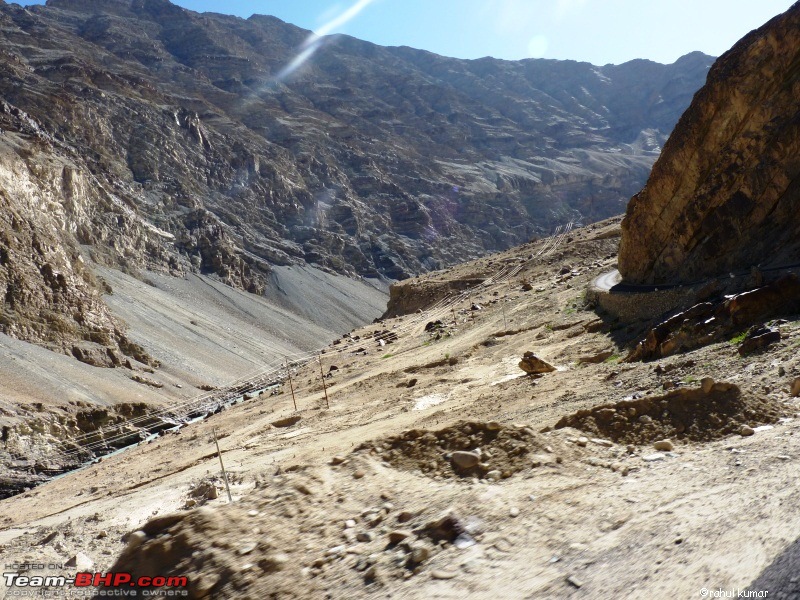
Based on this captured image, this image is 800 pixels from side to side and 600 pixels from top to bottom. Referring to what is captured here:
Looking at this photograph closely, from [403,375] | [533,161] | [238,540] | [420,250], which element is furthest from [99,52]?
[238,540]

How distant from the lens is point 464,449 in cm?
674

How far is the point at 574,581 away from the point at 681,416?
3608mm

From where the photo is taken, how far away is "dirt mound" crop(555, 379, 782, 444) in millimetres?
6938

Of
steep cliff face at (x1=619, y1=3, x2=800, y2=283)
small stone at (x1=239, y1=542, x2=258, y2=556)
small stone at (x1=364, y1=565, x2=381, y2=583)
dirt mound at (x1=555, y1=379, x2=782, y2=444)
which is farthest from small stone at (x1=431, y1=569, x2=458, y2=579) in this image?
steep cliff face at (x1=619, y1=3, x2=800, y2=283)

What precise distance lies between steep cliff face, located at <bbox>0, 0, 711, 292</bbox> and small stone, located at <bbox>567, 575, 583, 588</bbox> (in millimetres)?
73812

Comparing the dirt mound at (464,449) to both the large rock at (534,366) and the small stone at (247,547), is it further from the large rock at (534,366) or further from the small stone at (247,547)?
the large rock at (534,366)

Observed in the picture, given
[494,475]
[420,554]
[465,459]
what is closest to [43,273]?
[465,459]

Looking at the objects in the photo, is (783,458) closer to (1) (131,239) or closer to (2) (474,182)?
(1) (131,239)

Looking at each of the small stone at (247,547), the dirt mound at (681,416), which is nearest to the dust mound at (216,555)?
the small stone at (247,547)

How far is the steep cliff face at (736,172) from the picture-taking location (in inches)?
692

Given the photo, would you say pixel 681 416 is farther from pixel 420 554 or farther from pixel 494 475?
pixel 420 554

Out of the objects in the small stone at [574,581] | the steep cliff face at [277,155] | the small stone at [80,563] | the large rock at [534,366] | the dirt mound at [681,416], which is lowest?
the large rock at [534,366]

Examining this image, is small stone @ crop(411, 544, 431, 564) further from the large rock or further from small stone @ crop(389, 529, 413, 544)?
the large rock

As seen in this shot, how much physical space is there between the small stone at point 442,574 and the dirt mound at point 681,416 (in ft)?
10.3
